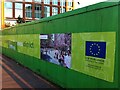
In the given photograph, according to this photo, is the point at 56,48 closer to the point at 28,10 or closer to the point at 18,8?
the point at 18,8

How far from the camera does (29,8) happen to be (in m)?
69.2

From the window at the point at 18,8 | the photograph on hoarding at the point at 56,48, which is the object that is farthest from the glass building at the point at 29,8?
the photograph on hoarding at the point at 56,48

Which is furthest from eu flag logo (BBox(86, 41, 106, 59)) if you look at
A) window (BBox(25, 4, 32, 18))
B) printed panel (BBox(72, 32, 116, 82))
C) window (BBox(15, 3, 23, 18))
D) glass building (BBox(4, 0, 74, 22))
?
window (BBox(25, 4, 32, 18))

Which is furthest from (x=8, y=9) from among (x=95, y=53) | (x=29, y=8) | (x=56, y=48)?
(x=95, y=53)

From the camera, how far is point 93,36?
6.27m

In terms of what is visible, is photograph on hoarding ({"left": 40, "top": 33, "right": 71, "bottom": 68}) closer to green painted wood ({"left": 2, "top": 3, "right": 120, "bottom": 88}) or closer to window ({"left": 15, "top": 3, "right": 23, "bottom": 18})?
green painted wood ({"left": 2, "top": 3, "right": 120, "bottom": 88})

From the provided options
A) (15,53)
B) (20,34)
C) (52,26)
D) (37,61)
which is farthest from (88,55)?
(15,53)

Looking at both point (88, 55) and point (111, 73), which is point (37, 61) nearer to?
point (88, 55)

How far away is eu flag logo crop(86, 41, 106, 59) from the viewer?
231 inches

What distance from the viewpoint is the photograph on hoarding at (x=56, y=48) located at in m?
7.86

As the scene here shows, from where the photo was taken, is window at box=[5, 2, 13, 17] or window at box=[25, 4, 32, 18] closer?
window at box=[5, 2, 13, 17]

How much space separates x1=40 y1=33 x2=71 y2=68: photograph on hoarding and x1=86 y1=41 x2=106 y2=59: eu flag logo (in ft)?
4.18

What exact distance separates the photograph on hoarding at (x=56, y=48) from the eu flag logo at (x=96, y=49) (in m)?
1.27

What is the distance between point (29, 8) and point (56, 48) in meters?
61.8
